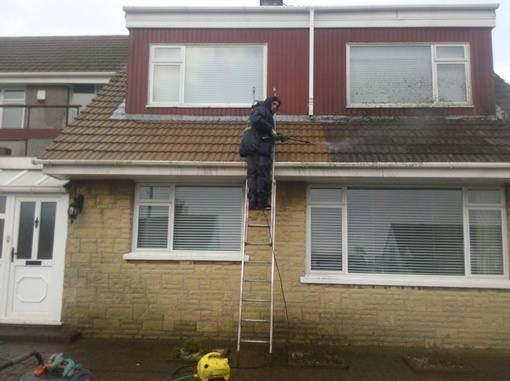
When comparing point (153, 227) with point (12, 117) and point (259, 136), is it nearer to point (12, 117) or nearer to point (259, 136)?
point (259, 136)

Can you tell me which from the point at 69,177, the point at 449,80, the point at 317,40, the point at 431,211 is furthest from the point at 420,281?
the point at 69,177

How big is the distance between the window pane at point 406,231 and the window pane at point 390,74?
221 centimetres

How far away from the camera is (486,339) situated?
752cm

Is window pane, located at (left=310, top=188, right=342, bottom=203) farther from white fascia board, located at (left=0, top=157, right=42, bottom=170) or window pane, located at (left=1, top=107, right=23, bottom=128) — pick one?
window pane, located at (left=1, top=107, right=23, bottom=128)

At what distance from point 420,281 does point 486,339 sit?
1325 mm

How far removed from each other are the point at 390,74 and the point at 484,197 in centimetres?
306

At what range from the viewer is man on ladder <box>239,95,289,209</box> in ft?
23.7

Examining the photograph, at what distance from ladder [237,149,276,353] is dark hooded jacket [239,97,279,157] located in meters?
0.41

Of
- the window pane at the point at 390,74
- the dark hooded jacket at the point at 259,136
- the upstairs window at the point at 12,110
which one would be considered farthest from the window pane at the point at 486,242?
the upstairs window at the point at 12,110

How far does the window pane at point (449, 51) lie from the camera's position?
9367 mm

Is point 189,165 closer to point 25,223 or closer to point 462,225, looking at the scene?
point 25,223

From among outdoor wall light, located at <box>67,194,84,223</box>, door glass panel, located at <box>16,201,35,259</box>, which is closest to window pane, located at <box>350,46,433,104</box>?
outdoor wall light, located at <box>67,194,84,223</box>

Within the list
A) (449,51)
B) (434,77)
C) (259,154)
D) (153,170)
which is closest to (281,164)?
(259,154)

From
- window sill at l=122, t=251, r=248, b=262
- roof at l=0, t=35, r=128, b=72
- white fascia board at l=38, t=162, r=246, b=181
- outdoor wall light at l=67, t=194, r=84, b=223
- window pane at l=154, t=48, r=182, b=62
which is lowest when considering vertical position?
window sill at l=122, t=251, r=248, b=262
